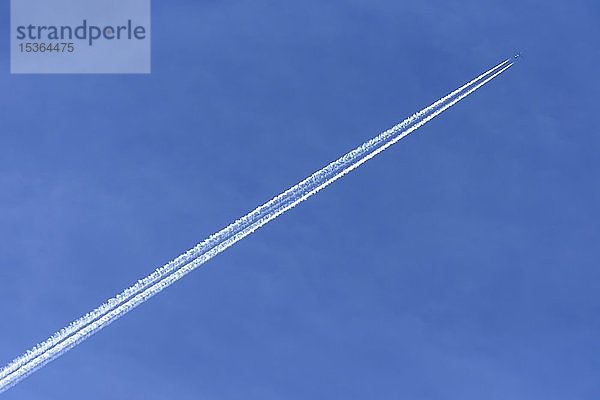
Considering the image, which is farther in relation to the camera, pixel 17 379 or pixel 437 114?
pixel 437 114

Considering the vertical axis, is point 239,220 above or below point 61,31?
below

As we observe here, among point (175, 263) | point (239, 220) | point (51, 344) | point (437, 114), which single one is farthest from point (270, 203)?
point (51, 344)

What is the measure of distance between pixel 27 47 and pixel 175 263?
14.8 meters

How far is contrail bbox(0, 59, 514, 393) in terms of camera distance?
151 feet

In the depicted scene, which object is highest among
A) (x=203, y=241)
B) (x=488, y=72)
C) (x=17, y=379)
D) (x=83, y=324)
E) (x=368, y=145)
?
(x=488, y=72)

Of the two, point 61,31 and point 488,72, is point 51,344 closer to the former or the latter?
point 61,31

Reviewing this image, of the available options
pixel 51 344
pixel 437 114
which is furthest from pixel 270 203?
pixel 51 344

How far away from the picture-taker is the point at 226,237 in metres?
47.7

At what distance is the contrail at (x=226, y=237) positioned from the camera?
46.0m

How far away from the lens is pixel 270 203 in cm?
4809

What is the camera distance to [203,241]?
47.6 meters

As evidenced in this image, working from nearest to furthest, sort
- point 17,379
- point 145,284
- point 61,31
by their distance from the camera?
point 17,379 < point 145,284 < point 61,31

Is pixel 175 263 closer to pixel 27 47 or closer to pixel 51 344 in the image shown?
pixel 51 344

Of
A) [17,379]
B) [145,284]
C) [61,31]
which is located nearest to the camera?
[17,379]
